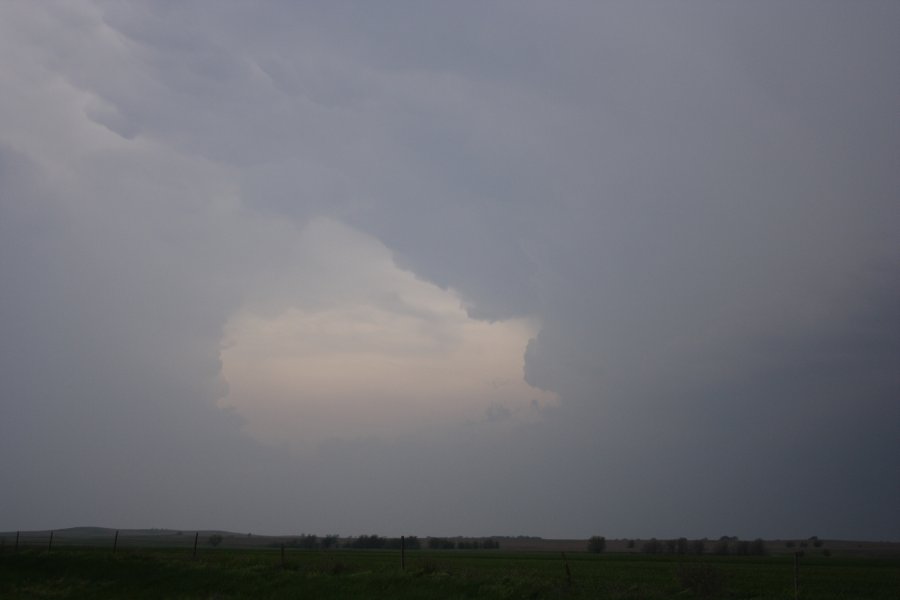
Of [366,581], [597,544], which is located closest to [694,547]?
[597,544]

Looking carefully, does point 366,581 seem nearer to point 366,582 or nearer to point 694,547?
point 366,582

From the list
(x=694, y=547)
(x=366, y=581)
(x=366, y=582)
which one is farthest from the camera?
(x=694, y=547)

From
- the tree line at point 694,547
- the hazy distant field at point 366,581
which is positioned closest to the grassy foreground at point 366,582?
the hazy distant field at point 366,581

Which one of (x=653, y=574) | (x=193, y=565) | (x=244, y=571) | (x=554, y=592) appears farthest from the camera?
(x=653, y=574)

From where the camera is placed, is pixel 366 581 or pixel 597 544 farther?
pixel 597 544

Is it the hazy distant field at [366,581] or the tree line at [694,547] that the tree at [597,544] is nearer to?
the tree line at [694,547]

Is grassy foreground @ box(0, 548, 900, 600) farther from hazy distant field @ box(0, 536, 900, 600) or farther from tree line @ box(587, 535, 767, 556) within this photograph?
tree line @ box(587, 535, 767, 556)

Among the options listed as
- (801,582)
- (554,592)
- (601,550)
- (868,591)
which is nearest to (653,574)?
(801,582)

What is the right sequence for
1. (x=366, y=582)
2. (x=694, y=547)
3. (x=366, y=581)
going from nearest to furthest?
1. (x=366, y=582)
2. (x=366, y=581)
3. (x=694, y=547)

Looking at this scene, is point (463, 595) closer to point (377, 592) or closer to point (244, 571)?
point (377, 592)

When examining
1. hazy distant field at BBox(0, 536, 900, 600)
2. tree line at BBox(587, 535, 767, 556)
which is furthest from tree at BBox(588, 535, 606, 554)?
hazy distant field at BBox(0, 536, 900, 600)

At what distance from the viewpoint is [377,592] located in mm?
27594

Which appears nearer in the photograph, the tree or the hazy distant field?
the hazy distant field

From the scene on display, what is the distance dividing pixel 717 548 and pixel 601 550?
51.1 ft
